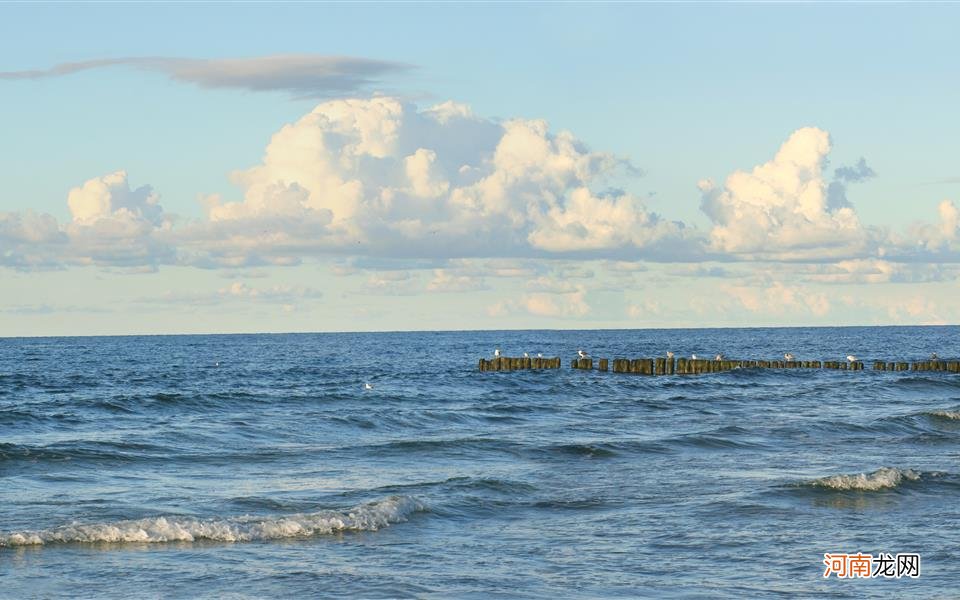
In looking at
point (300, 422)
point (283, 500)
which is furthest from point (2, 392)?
point (283, 500)

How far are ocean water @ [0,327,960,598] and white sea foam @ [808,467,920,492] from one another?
0.07 metres

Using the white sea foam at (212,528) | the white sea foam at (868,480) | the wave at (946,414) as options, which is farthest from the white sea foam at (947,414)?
the white sea foam at (212,528)

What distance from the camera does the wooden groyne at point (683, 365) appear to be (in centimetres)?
7125

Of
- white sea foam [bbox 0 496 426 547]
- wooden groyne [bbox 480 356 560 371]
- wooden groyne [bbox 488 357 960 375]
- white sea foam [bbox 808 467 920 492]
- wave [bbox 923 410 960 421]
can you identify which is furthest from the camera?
wooden groyne [bbox 480 356 560 371]

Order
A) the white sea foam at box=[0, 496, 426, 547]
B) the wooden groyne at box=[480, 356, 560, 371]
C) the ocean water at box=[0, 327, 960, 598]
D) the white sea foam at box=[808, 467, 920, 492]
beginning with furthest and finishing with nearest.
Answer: the wooden groyne at box=[480, 356, 560, 371] → the white sea foam at box=[808, 467, 920, 492] → the white sea foam at box=[0, 496, 426, 547] → the ocean water at box=[0, 327, 960, 598]

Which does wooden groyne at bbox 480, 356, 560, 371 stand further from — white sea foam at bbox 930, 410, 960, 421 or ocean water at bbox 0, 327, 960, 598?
white sea foam at bbox 930, 410, 960, 421

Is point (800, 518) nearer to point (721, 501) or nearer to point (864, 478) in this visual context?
point (721, 501)

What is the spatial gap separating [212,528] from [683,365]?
5646 centimetres

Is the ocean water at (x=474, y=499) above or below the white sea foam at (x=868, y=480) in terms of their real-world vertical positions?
below

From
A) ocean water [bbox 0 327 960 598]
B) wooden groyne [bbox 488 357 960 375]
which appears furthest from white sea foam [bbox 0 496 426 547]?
wooden groyne [bbox 488 357 960 375]

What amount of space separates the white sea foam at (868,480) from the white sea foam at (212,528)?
29.4ft

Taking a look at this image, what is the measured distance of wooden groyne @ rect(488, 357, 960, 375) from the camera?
71250 mm

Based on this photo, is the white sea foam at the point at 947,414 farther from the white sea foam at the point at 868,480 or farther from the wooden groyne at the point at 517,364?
the wooden groyne at the point at 517,364

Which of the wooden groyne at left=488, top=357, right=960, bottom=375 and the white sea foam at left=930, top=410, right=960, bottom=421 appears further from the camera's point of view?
the wooden groyne at left=488, top=357, right=960, bottom=375
